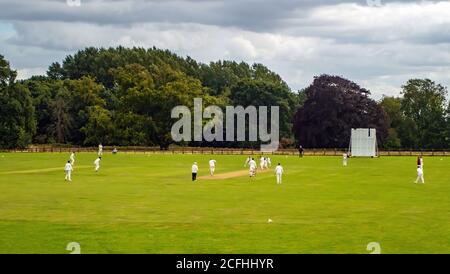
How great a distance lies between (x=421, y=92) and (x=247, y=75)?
5589cm

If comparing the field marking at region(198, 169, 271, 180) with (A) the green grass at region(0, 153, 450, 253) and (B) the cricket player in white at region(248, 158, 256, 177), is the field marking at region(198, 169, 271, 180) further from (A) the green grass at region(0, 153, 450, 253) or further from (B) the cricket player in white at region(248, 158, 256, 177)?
(A) the green grass at region(0, 153, 450, 253)

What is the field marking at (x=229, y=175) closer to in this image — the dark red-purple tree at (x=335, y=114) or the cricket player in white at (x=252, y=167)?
the cricket player in white at (x=252, y=167)

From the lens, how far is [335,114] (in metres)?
113

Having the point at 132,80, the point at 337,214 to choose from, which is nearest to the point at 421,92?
the point at 132,80

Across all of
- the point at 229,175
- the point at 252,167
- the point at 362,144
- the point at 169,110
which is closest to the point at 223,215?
the point at 252,167

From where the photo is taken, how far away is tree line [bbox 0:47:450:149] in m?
112

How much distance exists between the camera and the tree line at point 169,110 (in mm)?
112438

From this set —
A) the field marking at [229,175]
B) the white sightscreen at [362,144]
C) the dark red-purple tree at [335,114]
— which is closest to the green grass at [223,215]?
the field marking at [229,175]

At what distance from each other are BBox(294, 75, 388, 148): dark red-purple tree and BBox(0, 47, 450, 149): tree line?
0.15 meters

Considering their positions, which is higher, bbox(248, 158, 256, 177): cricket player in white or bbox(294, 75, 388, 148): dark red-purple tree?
bbox(294, 75, 388, 148): dark red-purple tree

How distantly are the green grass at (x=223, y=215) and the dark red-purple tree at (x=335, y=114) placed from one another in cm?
6127

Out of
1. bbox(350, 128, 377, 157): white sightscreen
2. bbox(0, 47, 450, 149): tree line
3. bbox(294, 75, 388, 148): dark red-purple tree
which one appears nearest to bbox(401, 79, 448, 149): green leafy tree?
bbox(0, 47, 450, 149): tree line
